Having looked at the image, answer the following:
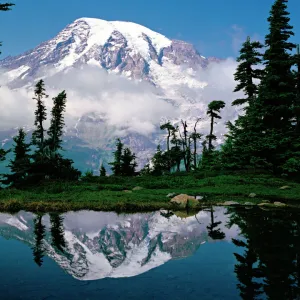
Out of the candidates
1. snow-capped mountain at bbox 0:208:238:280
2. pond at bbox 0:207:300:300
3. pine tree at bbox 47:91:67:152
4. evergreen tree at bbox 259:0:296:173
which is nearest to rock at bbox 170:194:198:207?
snow-capped mountain at bbox 0:208:238:280

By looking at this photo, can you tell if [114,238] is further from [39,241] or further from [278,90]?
[278,90]

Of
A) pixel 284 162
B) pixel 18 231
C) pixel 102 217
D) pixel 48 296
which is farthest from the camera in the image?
pixel 284 162

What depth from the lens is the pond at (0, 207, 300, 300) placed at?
886 centimetres

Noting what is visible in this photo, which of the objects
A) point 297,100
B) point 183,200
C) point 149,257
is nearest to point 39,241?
point 149,257

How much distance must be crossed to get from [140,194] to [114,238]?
46.8ft

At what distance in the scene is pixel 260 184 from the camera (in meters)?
34.5

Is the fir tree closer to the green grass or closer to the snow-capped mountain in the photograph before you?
the green grass

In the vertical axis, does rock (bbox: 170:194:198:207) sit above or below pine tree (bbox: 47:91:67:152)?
below

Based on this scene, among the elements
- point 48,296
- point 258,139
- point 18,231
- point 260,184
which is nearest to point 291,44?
point 258,139

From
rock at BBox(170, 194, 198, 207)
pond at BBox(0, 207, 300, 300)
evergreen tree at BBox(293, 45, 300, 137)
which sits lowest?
pond at BBox(0, 207, 300, 300)

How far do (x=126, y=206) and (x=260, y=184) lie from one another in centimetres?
1634

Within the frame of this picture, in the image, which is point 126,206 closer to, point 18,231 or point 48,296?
point 18,231

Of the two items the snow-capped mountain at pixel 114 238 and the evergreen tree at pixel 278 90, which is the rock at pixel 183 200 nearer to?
the snow-capped mountain at pixel 114 238

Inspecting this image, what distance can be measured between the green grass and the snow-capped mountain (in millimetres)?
2385
